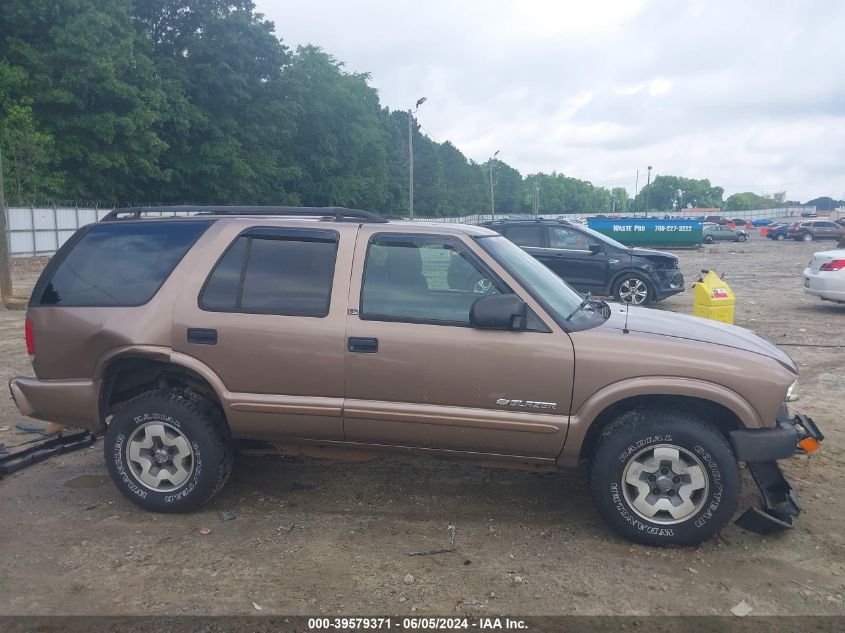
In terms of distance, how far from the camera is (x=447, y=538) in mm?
4266

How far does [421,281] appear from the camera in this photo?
14.7 ft

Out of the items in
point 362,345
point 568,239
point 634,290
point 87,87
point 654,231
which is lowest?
point 634,290

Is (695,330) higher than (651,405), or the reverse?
(695,330)

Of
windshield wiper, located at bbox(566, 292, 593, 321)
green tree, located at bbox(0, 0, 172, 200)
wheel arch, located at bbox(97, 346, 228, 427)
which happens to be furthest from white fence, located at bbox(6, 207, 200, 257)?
windshield wiper, located at bbox(566, 292, 593, 321)

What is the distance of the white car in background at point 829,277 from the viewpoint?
518 inches

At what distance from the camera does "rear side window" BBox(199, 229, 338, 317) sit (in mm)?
4445

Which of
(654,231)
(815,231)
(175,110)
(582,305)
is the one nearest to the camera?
(582,305)

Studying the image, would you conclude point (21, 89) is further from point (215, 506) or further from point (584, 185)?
point (584, 185)

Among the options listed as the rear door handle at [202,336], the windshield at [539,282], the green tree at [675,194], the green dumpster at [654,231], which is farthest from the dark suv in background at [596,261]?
the green tree at [675,194]

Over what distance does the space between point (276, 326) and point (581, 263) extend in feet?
35.0

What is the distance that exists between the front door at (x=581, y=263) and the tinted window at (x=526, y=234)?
33 centimetres

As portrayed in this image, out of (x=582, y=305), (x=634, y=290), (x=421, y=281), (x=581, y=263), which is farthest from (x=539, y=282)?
(x=634, y=290)

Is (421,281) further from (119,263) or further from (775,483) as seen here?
(775,483)

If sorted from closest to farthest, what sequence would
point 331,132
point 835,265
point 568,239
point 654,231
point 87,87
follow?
point 835,265
point 568,239
point 87,87
point 654,231
point 331,132
